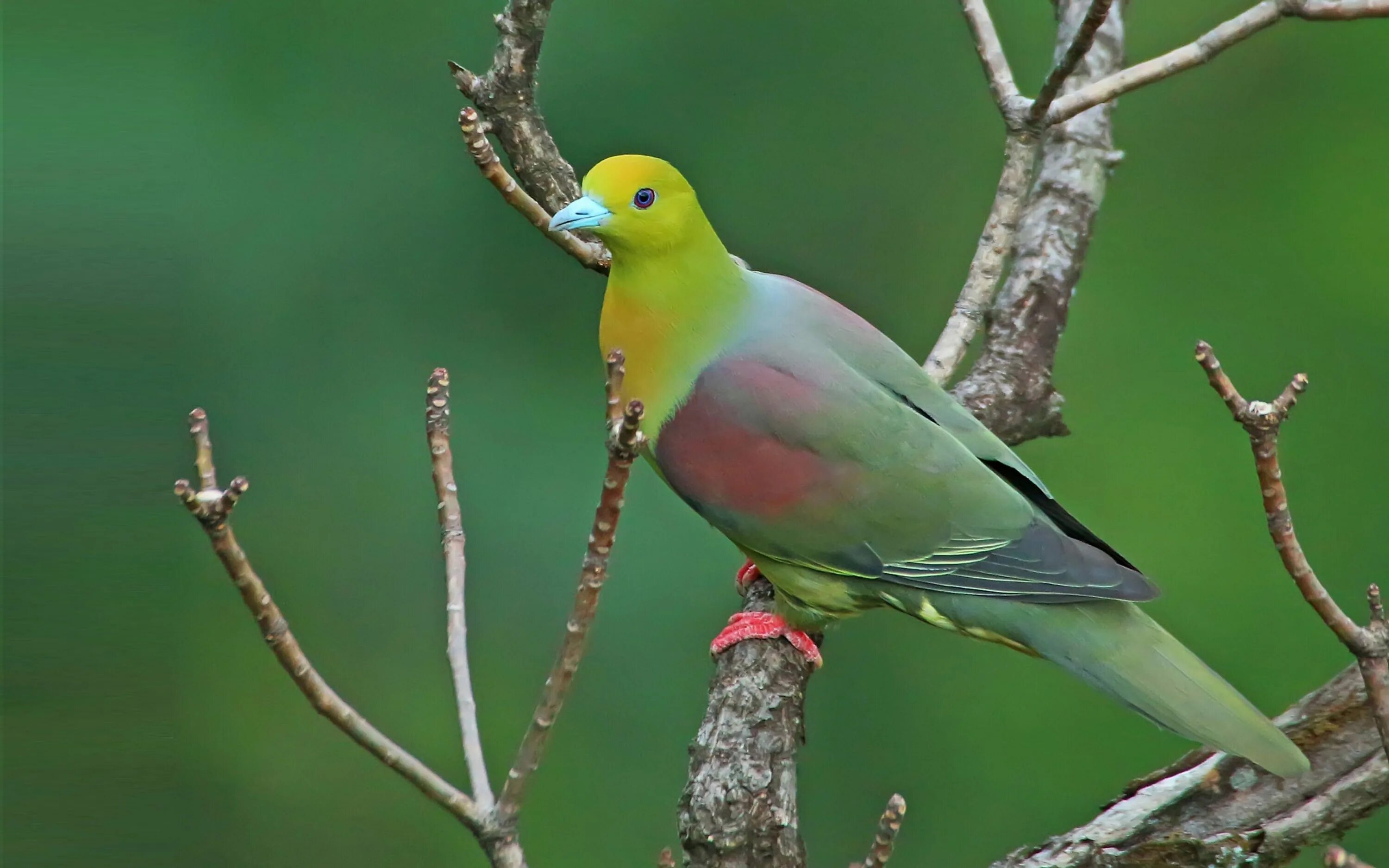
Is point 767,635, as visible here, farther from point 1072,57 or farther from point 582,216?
point 1072,57

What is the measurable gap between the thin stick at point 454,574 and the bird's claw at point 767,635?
2.55 ft

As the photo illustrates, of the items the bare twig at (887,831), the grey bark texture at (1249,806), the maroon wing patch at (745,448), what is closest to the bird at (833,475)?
the maroon wing patch at (745,448)

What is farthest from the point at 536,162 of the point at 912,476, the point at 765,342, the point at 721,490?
the point at 912,476

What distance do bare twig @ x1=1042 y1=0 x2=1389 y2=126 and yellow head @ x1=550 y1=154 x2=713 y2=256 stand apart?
674 mm

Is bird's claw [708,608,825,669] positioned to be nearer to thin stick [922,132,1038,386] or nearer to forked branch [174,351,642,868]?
thin stick [922,132,1038,386]

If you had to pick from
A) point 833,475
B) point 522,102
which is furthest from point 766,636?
point 522,102

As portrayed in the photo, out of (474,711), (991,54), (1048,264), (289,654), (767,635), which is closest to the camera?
(289,654)

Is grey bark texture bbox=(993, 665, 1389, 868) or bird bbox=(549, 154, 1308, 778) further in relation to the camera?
bird bbox=(549, 154, 1308, 778)

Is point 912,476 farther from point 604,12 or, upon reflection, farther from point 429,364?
point 604,12

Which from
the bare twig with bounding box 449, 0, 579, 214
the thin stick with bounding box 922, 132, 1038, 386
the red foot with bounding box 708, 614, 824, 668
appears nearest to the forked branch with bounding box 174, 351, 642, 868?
the red foot with bounding box 708, 614, 824, 668

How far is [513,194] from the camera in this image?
1.96 meters

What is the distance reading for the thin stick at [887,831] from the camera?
1253 mm

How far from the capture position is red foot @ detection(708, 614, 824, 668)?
Answer: 7.16 ft

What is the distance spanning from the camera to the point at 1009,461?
2.21m
